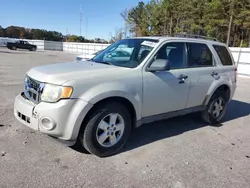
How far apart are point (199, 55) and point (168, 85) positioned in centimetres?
120

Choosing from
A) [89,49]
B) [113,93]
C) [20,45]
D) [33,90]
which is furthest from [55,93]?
[20,45]

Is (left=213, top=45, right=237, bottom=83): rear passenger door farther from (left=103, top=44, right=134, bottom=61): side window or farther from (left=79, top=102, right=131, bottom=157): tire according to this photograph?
(left=79, top=102, right=131, bottom=157): tire

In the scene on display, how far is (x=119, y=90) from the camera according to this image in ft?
10.9

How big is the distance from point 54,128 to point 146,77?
A: 1570 mm

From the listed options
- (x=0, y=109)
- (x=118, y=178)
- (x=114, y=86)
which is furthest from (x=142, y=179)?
(x=0, y=109)

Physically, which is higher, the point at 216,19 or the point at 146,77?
the point at 216,19

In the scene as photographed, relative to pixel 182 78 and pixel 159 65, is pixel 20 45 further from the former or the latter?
pixel 159 65

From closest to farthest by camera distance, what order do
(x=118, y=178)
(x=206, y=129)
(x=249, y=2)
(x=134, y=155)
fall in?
(x=118, y=178), (x=134, y=155), (x=206, y=129), (x=249, y=2)

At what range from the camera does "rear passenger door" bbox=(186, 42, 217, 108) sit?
14.6 feet

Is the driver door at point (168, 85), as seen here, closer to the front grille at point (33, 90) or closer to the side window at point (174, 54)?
the side window at point (174, 54)

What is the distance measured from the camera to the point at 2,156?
3.24 meters

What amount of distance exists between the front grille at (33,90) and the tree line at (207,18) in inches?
1011

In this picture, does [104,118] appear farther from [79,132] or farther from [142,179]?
[142,179]

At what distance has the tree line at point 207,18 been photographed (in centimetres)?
2525
